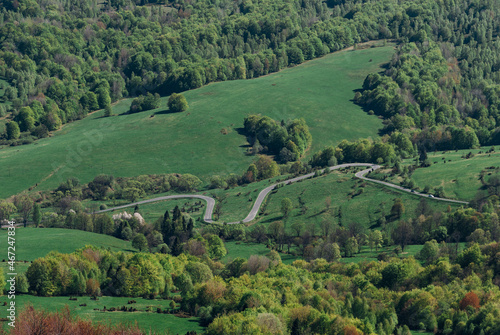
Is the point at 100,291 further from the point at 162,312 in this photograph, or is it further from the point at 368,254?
the point at 368,254

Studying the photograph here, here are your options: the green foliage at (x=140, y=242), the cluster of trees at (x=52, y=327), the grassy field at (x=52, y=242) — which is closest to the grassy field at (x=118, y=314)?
the cluster of trees at (x=52, y=327)

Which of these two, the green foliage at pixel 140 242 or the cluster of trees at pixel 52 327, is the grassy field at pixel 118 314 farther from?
the green foliage at pixel 140 242

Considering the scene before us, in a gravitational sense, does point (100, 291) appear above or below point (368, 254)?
above

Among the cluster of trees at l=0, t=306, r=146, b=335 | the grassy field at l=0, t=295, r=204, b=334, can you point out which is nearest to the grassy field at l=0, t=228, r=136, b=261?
the grassy field at l=0, t=295, r=204, b=334

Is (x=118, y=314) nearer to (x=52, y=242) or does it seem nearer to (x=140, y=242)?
(x=52, y=242)

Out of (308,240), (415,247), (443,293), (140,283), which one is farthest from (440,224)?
(140,283)
